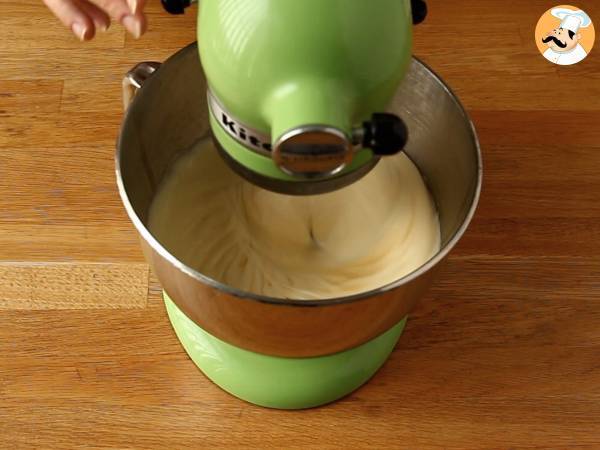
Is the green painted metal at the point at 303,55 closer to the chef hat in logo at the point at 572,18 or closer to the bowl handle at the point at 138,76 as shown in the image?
the bowl handle at the point at 138,76

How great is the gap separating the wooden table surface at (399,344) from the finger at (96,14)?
0.76ft

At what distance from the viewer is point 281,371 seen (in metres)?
0.79

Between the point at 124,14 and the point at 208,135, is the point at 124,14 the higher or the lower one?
the higher one

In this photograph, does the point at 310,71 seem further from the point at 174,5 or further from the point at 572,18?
the point at 572,18

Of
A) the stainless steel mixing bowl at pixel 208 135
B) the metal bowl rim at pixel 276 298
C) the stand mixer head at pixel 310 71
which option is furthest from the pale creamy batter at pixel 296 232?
the stand mixer head at pixel 310 71

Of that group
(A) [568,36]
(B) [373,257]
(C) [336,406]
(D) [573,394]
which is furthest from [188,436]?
(A) [568,36]

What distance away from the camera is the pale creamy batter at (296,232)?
0.80 metres

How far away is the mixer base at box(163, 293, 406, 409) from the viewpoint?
2.58ft

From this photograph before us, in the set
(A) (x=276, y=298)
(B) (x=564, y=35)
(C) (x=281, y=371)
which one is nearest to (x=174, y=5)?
(A) (x=276, y=298)

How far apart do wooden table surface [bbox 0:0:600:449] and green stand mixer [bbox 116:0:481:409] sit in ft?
0.14

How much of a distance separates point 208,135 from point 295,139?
433 mm

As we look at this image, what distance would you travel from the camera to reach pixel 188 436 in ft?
2.58

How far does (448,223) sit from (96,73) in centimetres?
51

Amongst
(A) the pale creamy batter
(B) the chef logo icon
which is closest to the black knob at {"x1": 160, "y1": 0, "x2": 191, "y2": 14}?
(A) the pale creamy batter
